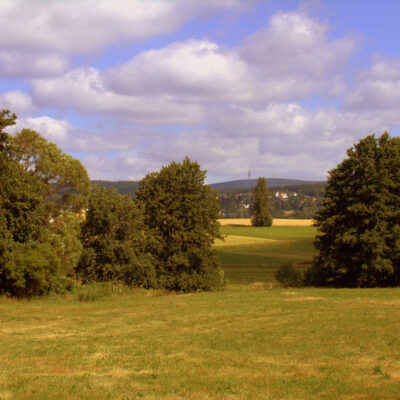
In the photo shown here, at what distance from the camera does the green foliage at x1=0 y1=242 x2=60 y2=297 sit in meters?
31.8

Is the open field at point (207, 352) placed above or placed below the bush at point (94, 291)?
above

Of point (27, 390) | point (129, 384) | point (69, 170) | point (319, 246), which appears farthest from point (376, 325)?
point (69, 170)

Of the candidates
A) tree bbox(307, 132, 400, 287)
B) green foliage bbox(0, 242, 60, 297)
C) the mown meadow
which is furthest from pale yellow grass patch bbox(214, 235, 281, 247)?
the mown meadow

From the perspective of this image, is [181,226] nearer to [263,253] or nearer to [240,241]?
[263,253]

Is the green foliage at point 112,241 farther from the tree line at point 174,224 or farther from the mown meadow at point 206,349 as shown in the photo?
the mown meadow at point 206,349

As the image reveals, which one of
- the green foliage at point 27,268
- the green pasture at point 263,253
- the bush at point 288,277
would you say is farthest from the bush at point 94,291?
the bush at point 288,277

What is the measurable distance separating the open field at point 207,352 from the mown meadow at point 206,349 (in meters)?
0.03

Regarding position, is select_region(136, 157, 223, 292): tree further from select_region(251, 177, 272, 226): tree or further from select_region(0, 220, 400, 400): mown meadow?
select_region(251, 177, 272, 226): tree

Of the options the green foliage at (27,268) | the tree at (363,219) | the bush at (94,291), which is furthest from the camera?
the tree at (363,219)

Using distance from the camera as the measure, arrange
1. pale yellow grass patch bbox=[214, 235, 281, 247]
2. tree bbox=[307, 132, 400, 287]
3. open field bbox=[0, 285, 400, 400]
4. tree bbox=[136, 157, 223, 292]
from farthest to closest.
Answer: pale yellow grass patch bbox=[214, 235, 281, 247] → tree bbox=[136, 157, 223, 292] → tree bbox=[307, 132, 400, 287] → open field bbox=[0, 285, 400, 400]

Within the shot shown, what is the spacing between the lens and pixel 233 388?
11.7 meters

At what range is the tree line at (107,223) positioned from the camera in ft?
111

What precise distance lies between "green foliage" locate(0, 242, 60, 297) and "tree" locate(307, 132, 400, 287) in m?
23.0

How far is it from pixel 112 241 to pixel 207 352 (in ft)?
85.0
